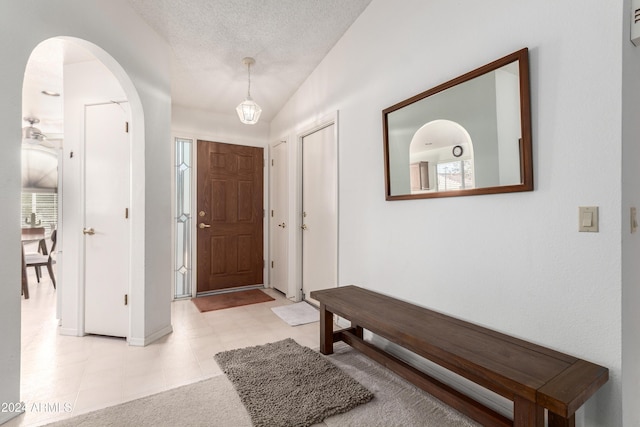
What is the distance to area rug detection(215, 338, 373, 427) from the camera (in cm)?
161

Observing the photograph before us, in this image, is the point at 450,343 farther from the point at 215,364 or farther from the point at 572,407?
the point at 215,364

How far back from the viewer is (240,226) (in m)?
4.27

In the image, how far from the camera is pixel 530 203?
1.46 m

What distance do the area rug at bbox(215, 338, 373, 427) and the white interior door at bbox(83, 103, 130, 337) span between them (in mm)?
1138

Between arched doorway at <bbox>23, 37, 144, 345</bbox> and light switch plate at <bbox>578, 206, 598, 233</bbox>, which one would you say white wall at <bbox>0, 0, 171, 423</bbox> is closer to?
arched doorway at <bbox>23, 37, 144, 345</bbox>

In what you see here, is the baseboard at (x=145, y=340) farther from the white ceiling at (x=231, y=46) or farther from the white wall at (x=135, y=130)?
the white ceiling at (x=231, y=46)

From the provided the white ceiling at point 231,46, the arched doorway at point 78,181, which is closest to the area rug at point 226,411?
the arched doorway at point 78,181

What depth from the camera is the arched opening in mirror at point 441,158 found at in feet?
5.74

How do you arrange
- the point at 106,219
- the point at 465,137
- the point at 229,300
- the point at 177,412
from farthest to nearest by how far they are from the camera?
the point at 229,300, the point at 106,219, the point at 465,137, the point at 177,412

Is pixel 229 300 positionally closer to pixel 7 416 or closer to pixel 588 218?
pixel 7 416

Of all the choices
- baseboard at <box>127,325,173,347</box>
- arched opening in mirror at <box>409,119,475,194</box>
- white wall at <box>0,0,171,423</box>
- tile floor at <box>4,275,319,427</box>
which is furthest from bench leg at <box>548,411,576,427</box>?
baseboard at <box>127,325,173,347</box>

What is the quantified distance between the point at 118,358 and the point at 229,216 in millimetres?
2218

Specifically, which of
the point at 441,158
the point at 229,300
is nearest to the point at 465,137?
the point at 441,158

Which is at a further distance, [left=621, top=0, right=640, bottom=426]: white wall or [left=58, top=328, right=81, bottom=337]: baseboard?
[left=58, top=328, right=81, bottom=337]: baseboard
